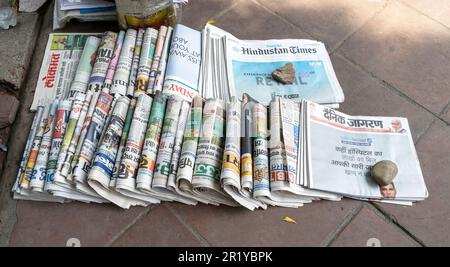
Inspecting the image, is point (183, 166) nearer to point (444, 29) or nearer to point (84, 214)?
point (84, 214)

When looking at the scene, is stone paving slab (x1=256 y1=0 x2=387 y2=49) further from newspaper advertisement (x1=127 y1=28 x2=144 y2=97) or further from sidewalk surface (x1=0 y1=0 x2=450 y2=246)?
newspaper advertisement (x1=127 y1=28 x2=144 y2=97)

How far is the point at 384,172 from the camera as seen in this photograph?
3.43 feet

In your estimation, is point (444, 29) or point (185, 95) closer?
point (185, 95)

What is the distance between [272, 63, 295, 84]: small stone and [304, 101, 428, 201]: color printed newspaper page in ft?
0.43

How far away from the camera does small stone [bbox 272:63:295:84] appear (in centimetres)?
124

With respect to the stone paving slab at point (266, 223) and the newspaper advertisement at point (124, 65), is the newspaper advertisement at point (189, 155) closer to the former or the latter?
the stone paving slab at point (266, 223)

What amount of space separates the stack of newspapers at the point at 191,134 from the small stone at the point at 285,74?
23mm

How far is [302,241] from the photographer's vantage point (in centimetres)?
101

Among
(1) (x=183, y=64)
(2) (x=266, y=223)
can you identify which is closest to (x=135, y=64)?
(1) (x=183, y=64)

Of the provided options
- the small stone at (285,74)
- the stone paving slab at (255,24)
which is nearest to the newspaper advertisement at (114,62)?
the stone paving slab at (255,24)

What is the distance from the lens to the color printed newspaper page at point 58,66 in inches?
48.1

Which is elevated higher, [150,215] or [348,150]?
[348,150]
